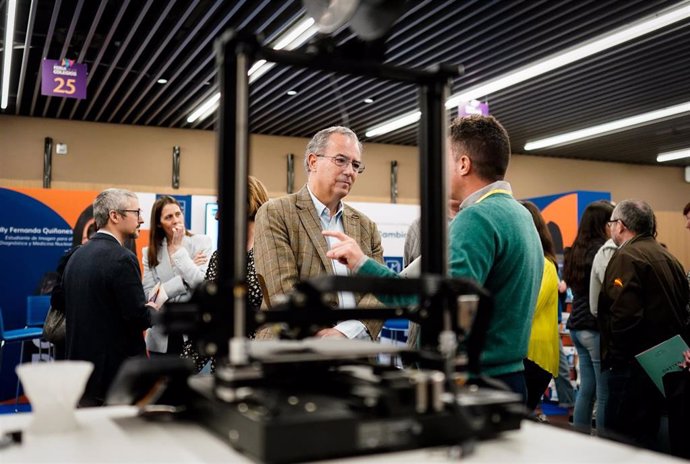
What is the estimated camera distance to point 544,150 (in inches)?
498

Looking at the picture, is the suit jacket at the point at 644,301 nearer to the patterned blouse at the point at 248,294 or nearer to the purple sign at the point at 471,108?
the patterned blouse at the point at 248,294

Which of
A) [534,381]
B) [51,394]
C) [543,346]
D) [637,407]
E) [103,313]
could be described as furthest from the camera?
[637,407]

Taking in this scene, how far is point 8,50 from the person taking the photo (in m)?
6.78

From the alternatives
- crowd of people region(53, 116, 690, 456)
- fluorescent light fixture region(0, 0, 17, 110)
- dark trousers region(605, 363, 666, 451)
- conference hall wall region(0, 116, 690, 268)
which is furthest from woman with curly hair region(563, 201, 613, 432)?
conference hall wall region(0, 116, 690, 268)

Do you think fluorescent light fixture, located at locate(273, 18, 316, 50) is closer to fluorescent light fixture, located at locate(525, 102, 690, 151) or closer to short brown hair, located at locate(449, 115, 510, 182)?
short brown hair, located at locate(449, 115, 510, 182)

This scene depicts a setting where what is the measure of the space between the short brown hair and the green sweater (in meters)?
0.15

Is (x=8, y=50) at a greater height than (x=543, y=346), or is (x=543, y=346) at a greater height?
(x=8, y=50)

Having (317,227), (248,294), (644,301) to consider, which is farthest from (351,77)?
(317,227)

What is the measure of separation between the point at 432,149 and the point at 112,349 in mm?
2675

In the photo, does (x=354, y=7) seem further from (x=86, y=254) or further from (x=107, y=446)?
(x=86, y=254)

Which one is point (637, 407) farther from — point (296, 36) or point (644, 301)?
point (296, 36)

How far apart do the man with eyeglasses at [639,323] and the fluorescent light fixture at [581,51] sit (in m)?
1.74

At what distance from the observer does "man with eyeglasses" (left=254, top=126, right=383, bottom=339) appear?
7.77 feet

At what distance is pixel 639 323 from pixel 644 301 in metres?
0.13
